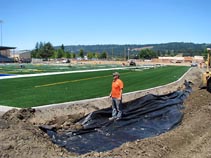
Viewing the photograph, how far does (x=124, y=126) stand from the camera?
11.1m

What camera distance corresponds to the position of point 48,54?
12675 cm

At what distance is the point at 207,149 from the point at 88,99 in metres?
8.59

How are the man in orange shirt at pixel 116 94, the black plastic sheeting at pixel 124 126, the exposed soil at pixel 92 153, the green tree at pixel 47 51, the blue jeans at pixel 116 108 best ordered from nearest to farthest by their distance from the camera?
1. the exposed soil at pixel 92 153
2. the black plastic sheeting at pixel 124 126
3. the man in orange shirt at pixel 116 94
4. the blue jeans at pixel 116 108
5. the green tree at pixel 47 51

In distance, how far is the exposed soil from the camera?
7473 millimetres

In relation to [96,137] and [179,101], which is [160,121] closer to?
[96,137]

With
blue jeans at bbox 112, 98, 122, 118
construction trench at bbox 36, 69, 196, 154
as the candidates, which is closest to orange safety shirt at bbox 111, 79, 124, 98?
blue jeans at bbox 112, 98, 122, 118

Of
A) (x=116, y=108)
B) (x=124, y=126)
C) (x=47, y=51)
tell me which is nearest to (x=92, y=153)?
(x=124, y=126)

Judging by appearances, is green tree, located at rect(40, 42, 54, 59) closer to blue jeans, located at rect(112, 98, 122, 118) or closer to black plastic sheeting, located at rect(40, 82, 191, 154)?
black plastic sheeting, located at rect(40, 82, 191, 154)

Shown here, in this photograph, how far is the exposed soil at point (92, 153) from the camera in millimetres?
7473

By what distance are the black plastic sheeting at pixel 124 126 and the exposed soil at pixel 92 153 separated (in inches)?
20.6

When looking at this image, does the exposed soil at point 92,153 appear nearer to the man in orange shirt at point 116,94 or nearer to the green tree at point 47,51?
the man in orange shirt at point 116,94

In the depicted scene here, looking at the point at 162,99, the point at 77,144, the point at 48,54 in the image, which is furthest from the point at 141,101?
the point at 48,54

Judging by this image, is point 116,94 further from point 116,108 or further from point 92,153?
point 92,153

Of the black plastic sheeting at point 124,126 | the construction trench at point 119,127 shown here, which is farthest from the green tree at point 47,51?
the construction trench at point 119,127
